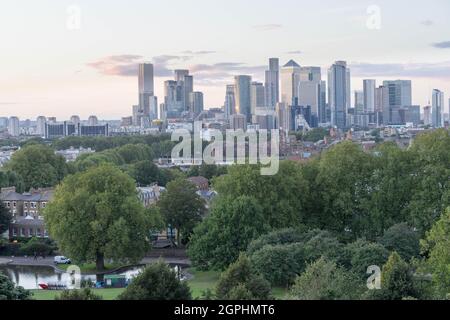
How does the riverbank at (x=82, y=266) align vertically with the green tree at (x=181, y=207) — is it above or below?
below

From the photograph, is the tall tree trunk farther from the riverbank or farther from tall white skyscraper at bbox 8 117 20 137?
tall white skyscraper at bbox 8 117 20 137

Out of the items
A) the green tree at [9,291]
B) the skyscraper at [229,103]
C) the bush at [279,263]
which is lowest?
the bush at [279,263]

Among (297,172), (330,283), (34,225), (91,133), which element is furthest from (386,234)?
(91,133)

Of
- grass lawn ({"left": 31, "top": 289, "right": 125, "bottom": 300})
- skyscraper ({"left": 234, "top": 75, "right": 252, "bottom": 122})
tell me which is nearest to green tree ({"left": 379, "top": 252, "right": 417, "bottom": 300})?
grass lawn ({"left": 31, "top": 289, "right": 125, "bottom": 300})

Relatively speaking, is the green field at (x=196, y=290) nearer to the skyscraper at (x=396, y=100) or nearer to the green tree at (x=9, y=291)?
the green tree at (x=9, y=291)

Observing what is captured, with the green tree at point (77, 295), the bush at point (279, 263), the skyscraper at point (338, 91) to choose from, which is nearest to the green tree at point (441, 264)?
the bush at point (279, 263)

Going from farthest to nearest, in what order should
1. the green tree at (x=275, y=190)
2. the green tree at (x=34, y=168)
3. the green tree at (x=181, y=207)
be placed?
the green tree at (x=34, y=168)
the green tree at (x=181, y=207)
the green tree at (x=275, y=190)

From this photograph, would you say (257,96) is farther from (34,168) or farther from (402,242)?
(402,242)
